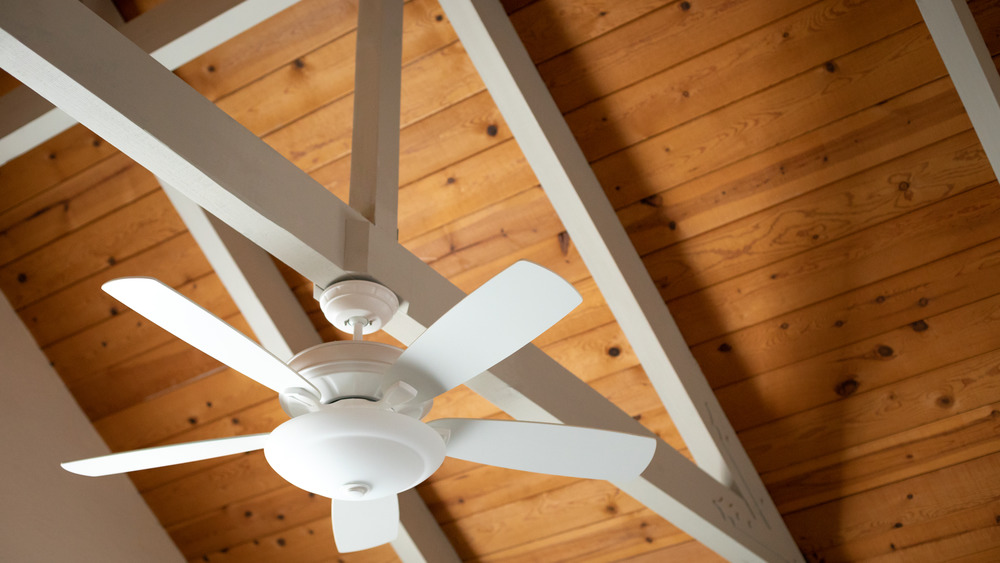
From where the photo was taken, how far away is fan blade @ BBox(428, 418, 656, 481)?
121 cm

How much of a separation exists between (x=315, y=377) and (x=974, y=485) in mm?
1960

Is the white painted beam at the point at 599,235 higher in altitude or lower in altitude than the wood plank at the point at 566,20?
lower

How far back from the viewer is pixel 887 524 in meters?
2.25

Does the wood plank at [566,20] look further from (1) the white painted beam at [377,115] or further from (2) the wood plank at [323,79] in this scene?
(1) the white painted beam at [377,115]

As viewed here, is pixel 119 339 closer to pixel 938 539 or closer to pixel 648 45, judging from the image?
pixel 648 45

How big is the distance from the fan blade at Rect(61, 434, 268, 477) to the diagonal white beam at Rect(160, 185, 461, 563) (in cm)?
104

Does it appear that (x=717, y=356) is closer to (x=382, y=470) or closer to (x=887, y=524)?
(x=887, y=524)

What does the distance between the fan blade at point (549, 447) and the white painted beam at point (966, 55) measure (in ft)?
3.56

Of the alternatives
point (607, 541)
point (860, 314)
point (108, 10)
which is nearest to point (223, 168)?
point (108, 10)

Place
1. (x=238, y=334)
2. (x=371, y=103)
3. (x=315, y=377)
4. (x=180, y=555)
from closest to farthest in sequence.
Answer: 1. (x=238, y=334)
2. (x=315, y=377)
3. (x=371, y=103)
4. (x=180, y=555)

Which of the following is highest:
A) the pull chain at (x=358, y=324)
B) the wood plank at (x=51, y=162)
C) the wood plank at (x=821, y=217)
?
the wood plank at (x=51, y=162)

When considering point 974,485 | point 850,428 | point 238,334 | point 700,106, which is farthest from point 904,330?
point 238,334

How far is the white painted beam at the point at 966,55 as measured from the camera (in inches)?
61.8

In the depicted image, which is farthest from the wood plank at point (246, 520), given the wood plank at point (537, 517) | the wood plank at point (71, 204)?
the wood plank at point (71, 204)
